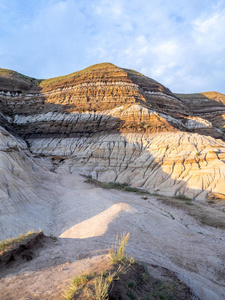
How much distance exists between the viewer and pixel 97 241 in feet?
25.6

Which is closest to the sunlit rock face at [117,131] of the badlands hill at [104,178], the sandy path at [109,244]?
the badlands hill at [104,178]

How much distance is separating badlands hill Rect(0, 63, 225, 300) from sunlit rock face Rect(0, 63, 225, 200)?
0.18m

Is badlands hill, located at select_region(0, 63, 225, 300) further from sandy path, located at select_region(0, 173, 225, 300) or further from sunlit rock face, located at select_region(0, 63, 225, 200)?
sunlit rock face, located at select_region(0, 63, 225, 200)

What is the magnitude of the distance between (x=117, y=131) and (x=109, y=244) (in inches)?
1226

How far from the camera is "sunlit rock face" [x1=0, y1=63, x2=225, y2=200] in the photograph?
2656 cm

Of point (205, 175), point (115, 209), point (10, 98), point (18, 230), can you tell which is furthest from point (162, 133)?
point (10, 98)

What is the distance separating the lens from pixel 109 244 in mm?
7578

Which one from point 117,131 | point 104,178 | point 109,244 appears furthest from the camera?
point 117,131

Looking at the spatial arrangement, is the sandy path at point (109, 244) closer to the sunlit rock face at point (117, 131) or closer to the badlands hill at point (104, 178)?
the badlands hill at point (104, 178)

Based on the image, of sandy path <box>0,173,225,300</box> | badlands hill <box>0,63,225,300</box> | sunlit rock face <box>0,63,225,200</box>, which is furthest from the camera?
sunlit rock face <box>0,63,225,200</box>

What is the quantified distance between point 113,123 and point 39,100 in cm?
2310

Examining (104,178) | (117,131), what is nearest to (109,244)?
(104,178)

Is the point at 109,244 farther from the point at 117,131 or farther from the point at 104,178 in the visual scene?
the point at 117,131

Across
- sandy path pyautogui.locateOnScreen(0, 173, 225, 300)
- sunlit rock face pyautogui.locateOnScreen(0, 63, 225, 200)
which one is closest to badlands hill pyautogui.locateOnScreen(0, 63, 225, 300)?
sandy path pyautogui.locateOnScreen(0, 173, 225, 300)
